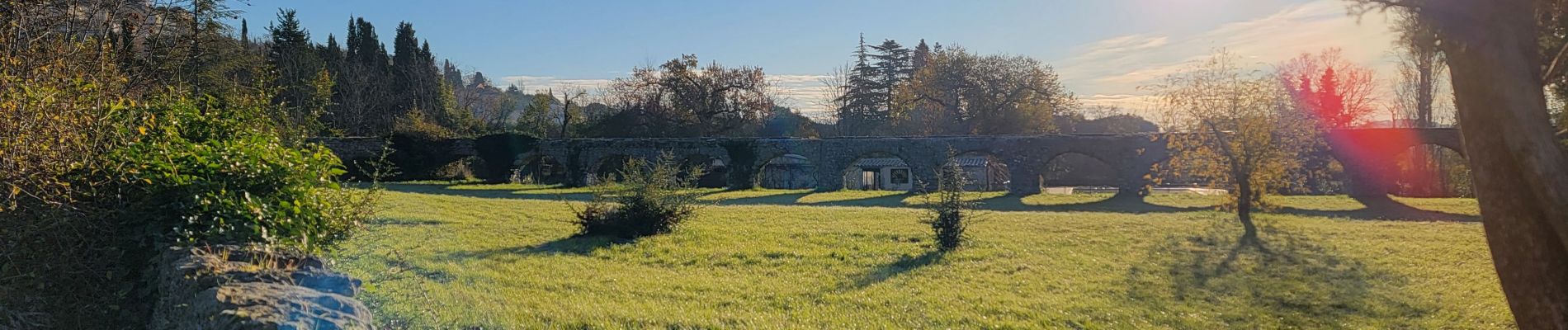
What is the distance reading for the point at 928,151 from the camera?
28562 millimetres

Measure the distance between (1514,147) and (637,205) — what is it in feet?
26.2

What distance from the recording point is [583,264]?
7629 millimetres

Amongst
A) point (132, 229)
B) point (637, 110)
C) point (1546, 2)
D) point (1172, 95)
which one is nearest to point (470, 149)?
point (637, 110)

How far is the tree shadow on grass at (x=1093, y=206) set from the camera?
1764 cm

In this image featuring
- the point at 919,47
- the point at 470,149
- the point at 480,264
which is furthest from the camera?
the point at 919,47

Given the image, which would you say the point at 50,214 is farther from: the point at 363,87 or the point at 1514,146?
the point at 363,87

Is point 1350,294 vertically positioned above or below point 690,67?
below

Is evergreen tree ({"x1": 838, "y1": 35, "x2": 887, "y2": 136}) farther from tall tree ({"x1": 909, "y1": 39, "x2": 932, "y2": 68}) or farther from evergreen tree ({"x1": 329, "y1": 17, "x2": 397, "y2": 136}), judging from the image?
evergreen tree ({"x1": 329, "y1": 17, "x2": 397, "y2": 136})

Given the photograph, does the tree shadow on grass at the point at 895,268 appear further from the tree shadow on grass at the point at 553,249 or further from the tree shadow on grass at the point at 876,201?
the tree shadow on grass at the point at 876,201

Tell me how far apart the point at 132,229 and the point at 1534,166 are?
632cm

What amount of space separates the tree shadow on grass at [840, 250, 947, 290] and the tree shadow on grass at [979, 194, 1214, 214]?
8.79 meters

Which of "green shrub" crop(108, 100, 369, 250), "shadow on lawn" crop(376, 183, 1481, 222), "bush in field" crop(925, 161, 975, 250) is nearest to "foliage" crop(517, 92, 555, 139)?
"shadow on lawn" crop(376, 183, 1481, 222)

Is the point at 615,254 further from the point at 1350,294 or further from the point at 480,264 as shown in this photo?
the point at 1350,294

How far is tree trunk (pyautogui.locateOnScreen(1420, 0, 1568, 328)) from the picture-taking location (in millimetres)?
3457
